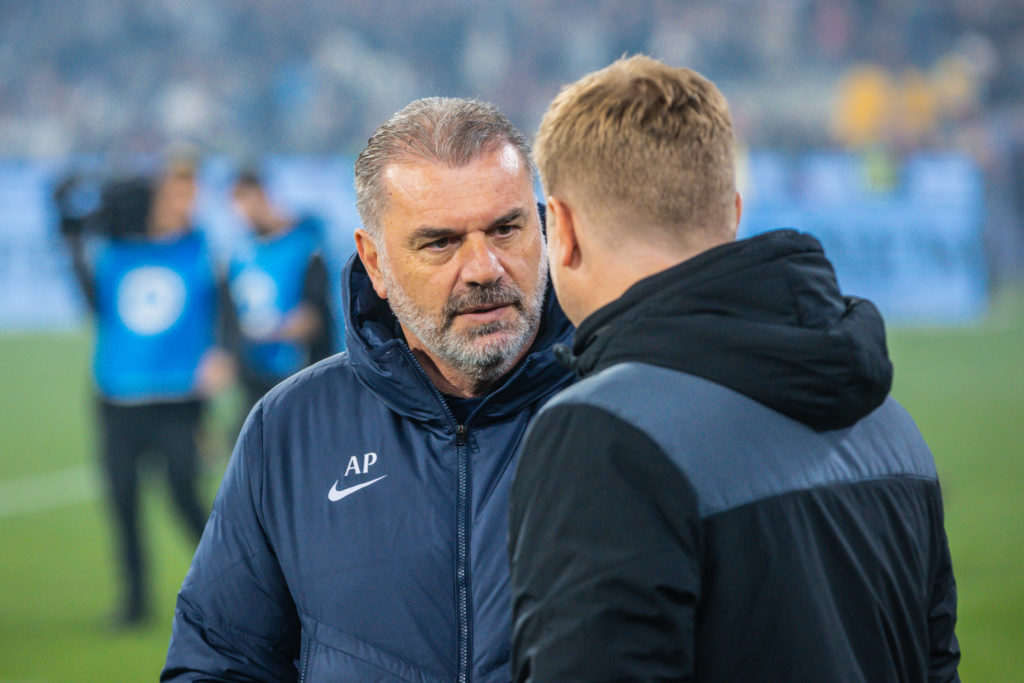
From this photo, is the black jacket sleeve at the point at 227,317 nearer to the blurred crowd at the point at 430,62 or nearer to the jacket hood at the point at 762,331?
the jacket hood at the point at 762,331

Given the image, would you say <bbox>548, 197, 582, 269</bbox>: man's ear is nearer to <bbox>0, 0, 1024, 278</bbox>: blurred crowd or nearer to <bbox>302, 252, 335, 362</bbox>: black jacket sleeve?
<bbox>302, 252, 335, 362</bbox>: black jacket sleeve

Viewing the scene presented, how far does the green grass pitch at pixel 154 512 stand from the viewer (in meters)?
4.34

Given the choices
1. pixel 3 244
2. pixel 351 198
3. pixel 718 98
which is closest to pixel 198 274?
pixel 718 98

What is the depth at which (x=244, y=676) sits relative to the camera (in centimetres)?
158

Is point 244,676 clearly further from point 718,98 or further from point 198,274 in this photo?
point 198,274

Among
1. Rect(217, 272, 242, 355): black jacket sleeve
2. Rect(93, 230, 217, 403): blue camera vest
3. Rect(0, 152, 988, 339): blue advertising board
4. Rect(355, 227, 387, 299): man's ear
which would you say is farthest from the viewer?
Rect(0, 152, 988, 339): blue advertising board

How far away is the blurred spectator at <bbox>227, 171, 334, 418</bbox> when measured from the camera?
214 inches

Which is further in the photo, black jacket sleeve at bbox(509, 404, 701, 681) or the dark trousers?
the dark trousers

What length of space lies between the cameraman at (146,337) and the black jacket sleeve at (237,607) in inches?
126

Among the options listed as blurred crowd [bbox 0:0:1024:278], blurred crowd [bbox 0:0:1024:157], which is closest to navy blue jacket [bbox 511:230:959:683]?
blurred crowd [bbox 0:0:1024:278]

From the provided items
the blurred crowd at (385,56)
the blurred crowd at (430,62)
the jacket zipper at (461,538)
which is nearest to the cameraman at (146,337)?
the jacket zipper at (461,538)

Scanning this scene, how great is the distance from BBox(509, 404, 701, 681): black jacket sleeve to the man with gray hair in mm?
447

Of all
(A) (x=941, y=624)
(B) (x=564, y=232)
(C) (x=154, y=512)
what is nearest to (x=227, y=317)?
(C) (x=154, y=512)

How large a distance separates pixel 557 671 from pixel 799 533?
0.26 meters
